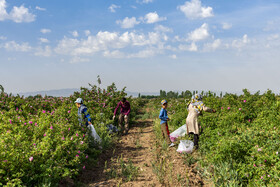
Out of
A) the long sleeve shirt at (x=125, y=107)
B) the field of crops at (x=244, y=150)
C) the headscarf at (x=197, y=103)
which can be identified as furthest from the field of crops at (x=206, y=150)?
the long sleeve shirt at (x=125, y=107)

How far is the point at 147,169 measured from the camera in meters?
5.77

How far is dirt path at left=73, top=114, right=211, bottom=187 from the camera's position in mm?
4961

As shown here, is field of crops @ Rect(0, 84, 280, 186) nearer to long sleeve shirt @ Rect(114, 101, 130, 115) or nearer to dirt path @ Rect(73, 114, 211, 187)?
dirt path @ Rect(73, 114, 211, 187)

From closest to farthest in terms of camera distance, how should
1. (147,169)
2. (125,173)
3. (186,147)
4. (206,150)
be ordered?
(125,173) < (147,169) < (206,150) < (186,147)

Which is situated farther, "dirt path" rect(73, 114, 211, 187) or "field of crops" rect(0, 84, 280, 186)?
"dirt path" rect(73, 114, 211, 187)

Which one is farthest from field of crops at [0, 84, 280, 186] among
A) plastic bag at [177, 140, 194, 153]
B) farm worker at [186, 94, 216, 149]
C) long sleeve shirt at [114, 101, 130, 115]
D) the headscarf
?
long sleeve shirt at [114, 101, 130, 115]

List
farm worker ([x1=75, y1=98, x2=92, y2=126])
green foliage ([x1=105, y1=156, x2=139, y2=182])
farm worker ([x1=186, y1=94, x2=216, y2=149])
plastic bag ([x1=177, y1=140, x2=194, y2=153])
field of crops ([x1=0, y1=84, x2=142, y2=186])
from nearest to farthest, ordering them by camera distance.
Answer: field of crops ([x1=0, y1=84, x2=142, y2=186]), green foliage ([x1=105, y1=156, x2=139, y2=182]), plastic bag ([x1=177, y1=140, x2=194, y2=153]), farm worker ([x1=186, y1=94, x2=216, y2=149]), farm worker ([x1=75, y1=98, x2=92, y2=126])

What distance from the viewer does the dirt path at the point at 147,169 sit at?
496cm

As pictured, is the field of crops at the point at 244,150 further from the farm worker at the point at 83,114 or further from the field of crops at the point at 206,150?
the farm worker at the point at 83,114

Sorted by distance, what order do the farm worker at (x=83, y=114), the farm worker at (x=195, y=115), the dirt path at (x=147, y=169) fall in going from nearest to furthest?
the dirt path at (x=147, y=169), the farm worker at (x=195, y=115), the farm worker at (x=83, y=114)

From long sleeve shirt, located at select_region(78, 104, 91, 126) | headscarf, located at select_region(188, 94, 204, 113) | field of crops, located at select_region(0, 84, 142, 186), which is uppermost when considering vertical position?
headscarf, located at select_region(188, 94, 204, 113)

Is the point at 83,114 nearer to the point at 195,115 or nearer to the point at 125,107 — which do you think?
the point at 125,107

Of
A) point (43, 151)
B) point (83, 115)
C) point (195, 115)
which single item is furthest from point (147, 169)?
point (83, 115)

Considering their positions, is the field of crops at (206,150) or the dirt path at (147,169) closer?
the field of crops at (206,150)
